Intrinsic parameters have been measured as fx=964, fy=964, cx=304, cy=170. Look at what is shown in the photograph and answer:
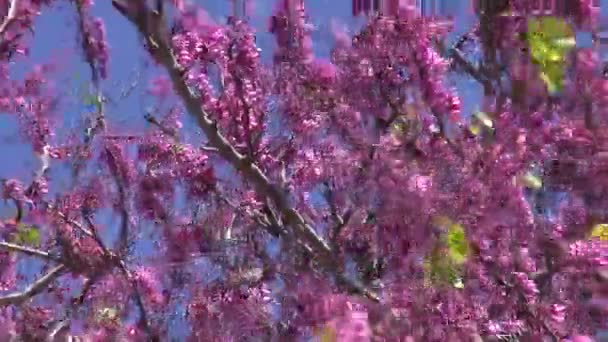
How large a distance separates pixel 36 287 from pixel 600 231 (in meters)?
3.37

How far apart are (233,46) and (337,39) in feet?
2.75

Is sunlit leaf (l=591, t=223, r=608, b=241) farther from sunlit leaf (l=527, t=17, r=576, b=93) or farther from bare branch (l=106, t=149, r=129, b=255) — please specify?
bare branch (l=106, t=149, r=129, b=255)

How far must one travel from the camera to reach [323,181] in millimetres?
5551

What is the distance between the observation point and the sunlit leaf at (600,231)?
14.0ft

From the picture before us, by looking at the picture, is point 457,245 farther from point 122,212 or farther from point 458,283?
point 122,212

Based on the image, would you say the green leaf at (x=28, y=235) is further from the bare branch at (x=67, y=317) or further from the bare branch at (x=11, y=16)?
the bare branch at (x=11, y=16)

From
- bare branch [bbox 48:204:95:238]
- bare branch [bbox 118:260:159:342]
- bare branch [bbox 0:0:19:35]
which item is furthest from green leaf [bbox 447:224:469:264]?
bare branch [bbox 0:0:19:35]

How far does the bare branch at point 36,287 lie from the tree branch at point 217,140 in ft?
5.76

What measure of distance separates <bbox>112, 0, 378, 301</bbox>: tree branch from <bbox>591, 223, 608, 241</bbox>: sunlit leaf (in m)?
1.04

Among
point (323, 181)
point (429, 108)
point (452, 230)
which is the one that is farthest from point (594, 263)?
point (323, 181)

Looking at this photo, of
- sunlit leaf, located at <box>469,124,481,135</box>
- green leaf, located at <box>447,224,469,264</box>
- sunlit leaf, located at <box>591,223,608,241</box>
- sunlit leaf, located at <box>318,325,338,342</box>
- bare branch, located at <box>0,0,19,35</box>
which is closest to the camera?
sunlit leaf, located at <box>318,325,338,342</box>

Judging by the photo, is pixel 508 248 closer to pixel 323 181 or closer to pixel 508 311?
pixel 508 311

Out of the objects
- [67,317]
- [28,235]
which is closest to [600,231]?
[67,317]

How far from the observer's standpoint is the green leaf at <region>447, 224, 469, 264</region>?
12.9 feet
